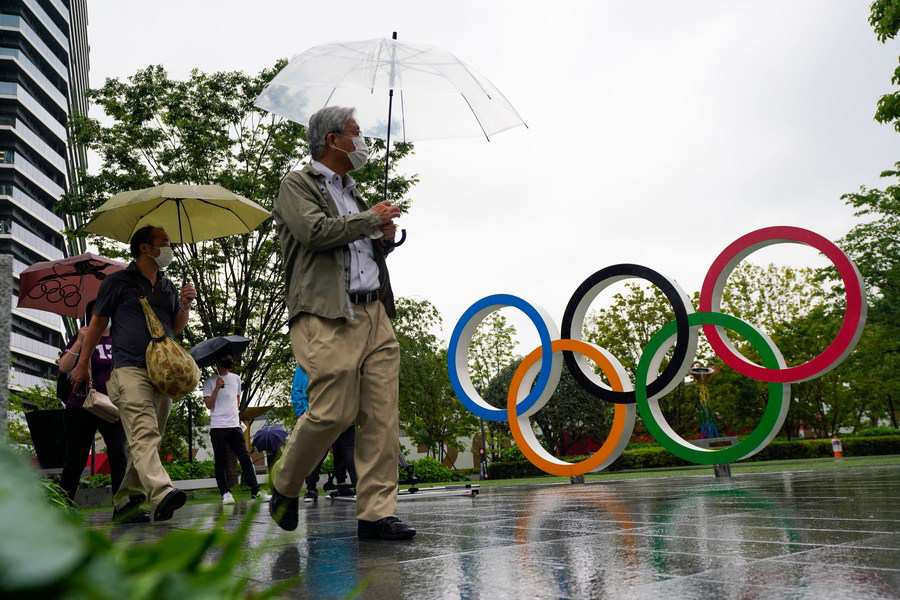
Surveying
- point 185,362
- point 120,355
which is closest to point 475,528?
point 185,362

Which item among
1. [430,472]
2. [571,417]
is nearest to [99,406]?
[430,472]

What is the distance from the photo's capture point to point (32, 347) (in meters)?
70.6

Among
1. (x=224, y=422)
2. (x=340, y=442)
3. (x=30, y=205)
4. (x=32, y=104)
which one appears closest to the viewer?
(x=340, y=442)

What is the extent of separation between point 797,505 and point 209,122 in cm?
1662

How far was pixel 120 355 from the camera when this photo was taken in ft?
19.2

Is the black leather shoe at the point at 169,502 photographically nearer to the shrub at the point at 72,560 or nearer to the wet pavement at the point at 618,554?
the wet pavement at the point at 618,554

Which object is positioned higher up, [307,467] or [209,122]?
[209,122]

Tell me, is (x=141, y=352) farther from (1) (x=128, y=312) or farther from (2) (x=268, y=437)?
(2) (x=268, y=437)

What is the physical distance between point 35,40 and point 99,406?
7766 cm

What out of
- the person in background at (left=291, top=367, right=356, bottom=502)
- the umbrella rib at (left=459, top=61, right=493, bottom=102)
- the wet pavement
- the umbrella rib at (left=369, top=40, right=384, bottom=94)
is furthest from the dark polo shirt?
the person in background at (left=291, top=367, right=356, bottom=502)

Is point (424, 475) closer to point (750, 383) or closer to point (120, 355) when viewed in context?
point (120, 355)

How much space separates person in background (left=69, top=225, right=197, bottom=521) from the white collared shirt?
173cm

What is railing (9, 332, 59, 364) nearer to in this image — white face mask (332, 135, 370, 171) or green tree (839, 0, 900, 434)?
green tree (839, 0, 900, 434)

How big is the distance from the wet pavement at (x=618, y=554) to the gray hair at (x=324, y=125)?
2167mm
